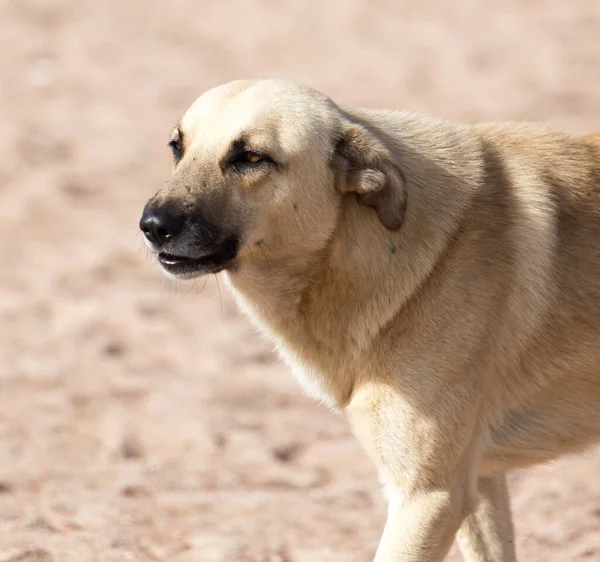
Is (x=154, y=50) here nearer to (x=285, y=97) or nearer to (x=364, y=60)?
(x=364, y=60)

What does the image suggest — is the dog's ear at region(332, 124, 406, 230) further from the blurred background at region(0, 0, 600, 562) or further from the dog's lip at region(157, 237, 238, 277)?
the blurred background at region(0, 0, 600, 562)

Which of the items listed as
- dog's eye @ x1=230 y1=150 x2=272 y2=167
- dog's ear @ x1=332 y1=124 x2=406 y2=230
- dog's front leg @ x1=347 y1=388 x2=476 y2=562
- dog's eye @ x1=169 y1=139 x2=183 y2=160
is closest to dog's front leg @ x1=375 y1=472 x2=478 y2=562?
dog's front leg @ x1=347 y1=388 x2=476 y2=562

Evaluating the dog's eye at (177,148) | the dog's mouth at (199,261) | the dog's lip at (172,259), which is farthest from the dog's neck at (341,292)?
the dog's eye at (177,148)

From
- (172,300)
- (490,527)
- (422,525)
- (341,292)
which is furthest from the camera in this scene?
(172,300)

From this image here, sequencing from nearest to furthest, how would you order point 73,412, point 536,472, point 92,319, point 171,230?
point 171,230 < point 536,472 < point 73,412 < point 92,319

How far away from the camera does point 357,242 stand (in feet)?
12.4

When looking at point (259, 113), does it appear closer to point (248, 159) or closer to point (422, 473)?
point (248, 159)

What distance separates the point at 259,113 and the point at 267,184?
0.79ft

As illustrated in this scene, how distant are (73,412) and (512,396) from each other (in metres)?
3.43

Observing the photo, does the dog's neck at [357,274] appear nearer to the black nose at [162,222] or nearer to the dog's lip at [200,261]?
the dog's lip at [200,261]

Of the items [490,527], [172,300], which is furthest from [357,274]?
[172,300]

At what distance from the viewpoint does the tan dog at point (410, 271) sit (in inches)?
143

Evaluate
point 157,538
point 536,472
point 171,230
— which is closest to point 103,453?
point 157,538

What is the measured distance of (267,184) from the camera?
3756 mm
